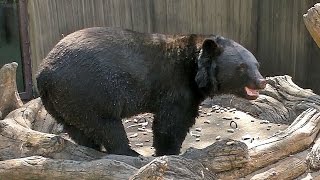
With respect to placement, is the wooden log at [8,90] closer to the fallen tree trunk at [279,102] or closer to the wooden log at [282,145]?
the fallen tree trunk at [279,102]

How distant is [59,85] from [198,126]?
6.93ft

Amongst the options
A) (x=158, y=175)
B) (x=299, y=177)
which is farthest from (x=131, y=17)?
(x=158, y=175)

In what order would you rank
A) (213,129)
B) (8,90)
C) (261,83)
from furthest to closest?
(213,129) < (8,90) < (261,83)

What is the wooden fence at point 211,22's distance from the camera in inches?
308

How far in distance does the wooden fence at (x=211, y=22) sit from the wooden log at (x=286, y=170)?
432cm

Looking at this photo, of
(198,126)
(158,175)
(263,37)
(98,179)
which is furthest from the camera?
(263,37)

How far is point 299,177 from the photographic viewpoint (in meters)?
4.25

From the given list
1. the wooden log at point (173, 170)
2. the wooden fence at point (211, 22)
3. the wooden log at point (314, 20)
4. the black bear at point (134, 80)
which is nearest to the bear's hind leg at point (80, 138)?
the black bear at point (134, 80)

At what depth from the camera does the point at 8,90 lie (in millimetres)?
5469

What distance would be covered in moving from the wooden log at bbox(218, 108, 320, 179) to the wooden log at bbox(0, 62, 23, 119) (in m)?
2.38

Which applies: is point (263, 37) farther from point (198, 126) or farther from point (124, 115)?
point (124, 115)

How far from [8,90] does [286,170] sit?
2.70 metres

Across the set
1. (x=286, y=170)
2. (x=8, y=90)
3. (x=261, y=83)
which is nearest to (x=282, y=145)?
(x=286, y=170)

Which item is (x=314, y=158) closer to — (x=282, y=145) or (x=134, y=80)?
(x=282, y=145)
